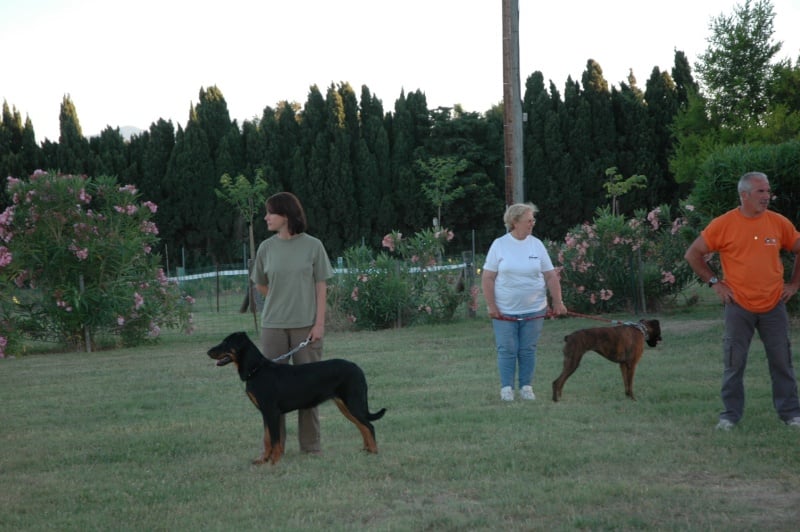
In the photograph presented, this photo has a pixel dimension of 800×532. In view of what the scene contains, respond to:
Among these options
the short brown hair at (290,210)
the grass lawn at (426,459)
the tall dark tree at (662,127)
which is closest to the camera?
the grass lawn at (426,459)

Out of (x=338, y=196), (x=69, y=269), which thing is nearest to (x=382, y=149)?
(x=338, y=196)

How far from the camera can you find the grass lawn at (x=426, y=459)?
5387 millimetres

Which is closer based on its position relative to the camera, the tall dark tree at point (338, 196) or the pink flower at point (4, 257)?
the pink flower at point (4, 257)

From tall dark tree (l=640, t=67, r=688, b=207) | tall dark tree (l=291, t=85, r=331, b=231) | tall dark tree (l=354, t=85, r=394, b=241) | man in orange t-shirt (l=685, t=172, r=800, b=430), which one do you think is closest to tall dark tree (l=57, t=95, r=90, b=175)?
tall dark tree (l=291, t=85, r=331, b=231)

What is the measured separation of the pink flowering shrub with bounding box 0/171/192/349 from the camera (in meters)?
16.6

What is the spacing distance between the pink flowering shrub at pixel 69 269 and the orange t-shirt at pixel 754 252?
468 inches

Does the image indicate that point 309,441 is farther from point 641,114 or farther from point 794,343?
point 641,114

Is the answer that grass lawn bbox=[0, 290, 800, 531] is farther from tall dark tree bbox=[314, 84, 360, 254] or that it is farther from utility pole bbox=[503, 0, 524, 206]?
tall dark tree bbox=[314, 84, 360, 254]

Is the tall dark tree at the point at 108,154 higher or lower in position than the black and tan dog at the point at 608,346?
higher

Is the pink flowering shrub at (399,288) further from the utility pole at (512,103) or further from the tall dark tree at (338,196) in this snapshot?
the tall dark tree at (338,196)

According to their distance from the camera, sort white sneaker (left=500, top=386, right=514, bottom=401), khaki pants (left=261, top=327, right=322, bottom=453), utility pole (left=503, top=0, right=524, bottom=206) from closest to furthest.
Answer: khaki pants (left=261, top=327, right=322, bottom=453) → white sneaker (left=500, top=386, right=514, bottom=401) → utility pole (left=503, top=0, right=524, bottom=206)

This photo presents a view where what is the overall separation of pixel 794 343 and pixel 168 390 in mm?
7885

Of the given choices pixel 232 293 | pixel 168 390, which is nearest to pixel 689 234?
pixel 168 390

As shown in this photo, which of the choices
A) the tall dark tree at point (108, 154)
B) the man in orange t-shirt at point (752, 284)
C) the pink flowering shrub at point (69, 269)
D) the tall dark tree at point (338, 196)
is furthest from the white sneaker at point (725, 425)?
the tall dark tree at point (108, 154)
